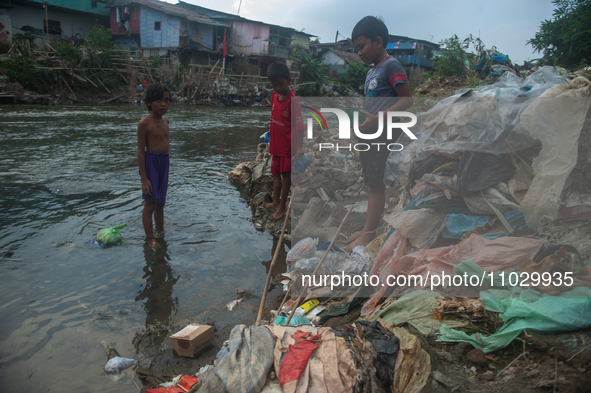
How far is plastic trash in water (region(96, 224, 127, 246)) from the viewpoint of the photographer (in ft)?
10.4

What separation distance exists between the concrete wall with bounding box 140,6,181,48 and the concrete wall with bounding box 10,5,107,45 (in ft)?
12.0

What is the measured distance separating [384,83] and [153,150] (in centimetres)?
198

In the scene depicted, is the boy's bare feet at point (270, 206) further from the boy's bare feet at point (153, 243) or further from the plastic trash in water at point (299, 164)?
the boy's bare feet at point (153, 243)

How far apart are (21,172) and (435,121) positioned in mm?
5615

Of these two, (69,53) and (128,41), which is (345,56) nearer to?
(128,41)

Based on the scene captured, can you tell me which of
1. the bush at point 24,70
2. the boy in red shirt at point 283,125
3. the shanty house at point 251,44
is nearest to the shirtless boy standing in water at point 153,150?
the boy in red shirt at point 283,125

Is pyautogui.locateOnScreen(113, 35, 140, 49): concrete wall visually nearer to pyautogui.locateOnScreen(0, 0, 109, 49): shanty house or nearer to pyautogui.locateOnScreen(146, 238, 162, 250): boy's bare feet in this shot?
pyautogui.locateOnScreen(0, 0, 109, 49): shanty house

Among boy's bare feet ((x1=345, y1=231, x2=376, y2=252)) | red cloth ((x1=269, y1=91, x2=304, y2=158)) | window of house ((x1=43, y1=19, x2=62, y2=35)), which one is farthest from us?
window of house ((x1=43, y1=19, x2=62, y2=35))

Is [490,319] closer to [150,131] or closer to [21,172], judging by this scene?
[150,131]

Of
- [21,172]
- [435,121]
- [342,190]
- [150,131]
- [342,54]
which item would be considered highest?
[342,54]

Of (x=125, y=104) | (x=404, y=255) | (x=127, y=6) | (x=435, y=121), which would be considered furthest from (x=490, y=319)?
(x=127, y=6)

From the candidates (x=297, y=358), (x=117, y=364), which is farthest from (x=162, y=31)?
(x=297, y=358)

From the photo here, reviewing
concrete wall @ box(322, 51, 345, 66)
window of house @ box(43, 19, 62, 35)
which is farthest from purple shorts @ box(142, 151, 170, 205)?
concrete wall @ box(322, 51, 345, 66)

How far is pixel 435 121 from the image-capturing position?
301 cm
